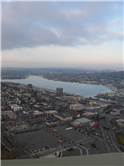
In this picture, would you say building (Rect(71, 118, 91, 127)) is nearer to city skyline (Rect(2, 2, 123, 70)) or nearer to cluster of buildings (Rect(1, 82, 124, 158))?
cluster of buildings (Rect(1, 82, 124, 158))

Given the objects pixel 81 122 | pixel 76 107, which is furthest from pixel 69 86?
pixel 81 122

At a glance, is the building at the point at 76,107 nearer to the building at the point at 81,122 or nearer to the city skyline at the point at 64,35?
the building at the point at 81,122

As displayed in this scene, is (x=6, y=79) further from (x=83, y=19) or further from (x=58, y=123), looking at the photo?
(x=83, y=19)

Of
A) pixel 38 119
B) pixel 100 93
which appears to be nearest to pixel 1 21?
pixel 38 119

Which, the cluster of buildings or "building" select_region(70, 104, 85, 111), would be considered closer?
the cluster of buildings

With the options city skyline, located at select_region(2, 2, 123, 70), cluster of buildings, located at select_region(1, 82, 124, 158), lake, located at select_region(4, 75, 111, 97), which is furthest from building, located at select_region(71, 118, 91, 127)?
city skyline, located at select_region(2, 2, 123, 70)
